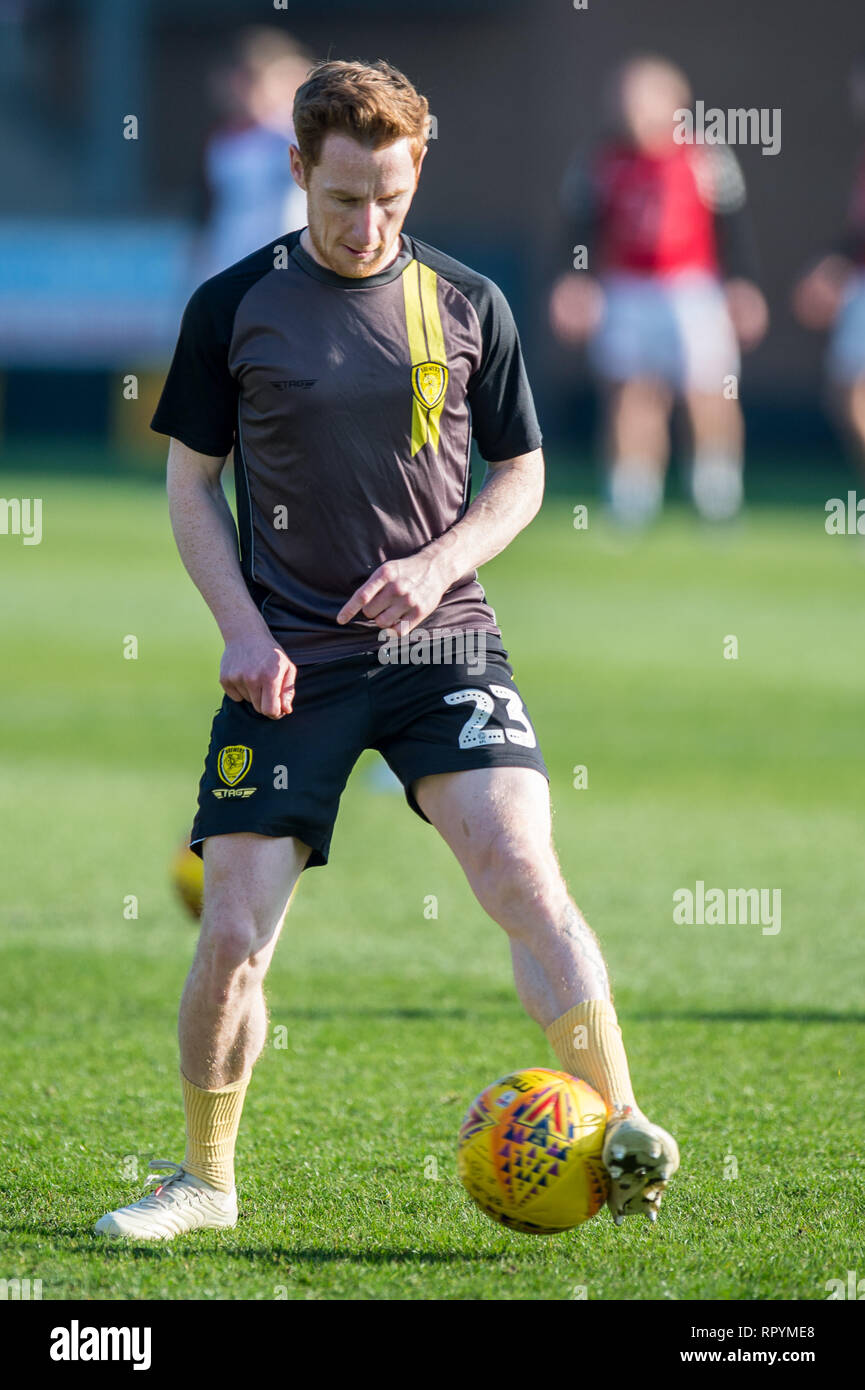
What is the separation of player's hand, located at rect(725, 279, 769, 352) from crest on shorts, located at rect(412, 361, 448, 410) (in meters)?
12.0

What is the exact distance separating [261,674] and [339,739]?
0.73 ft

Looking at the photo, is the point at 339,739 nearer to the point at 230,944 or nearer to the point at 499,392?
the point at 230,944

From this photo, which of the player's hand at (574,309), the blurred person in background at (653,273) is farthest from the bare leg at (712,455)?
the player's hand at (574,309)

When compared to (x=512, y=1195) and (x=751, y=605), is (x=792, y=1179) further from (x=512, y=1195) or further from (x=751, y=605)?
(x=751, y=605)

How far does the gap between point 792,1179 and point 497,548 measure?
1.53 m

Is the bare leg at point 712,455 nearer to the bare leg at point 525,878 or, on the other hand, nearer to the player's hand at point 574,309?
the player's hand at point 574,309

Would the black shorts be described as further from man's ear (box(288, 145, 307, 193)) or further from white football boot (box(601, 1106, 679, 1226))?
man's ear (box(288, 145, 307, 193))

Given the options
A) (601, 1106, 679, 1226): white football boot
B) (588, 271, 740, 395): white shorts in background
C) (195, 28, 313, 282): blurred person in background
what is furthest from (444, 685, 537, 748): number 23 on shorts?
(588, 271, 740, 395): white shorts in background

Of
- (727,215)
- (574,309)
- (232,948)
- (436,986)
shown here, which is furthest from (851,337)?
(232,948)

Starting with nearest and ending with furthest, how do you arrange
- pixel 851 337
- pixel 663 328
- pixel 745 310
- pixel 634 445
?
1. pixel 851 337
2. pixel 745 310
3. pixel 634 445
4. pixel 663 328

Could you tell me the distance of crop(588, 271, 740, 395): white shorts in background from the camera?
17031mm

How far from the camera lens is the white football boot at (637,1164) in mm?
3568

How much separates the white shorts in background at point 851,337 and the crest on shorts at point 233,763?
11963 millimetres

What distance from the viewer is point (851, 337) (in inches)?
Answer: 602
